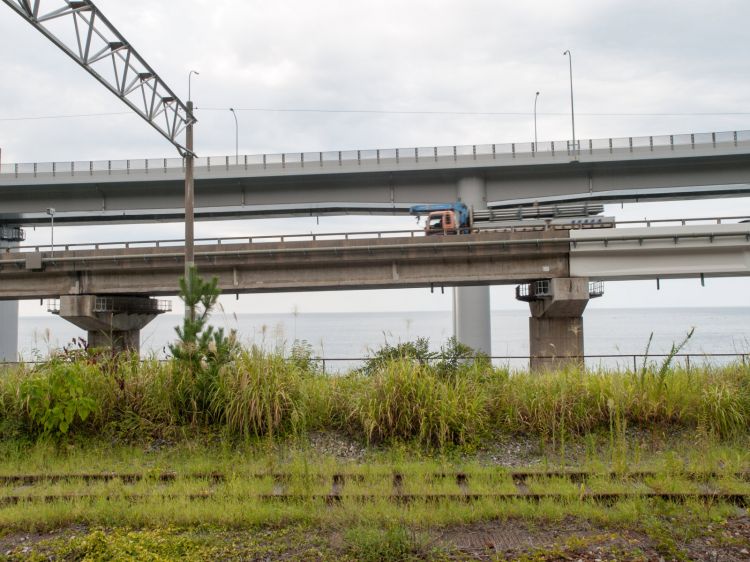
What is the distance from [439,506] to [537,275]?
2280 cm

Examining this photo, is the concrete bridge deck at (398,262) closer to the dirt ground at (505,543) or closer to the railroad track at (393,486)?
the railroad track at (393,486)

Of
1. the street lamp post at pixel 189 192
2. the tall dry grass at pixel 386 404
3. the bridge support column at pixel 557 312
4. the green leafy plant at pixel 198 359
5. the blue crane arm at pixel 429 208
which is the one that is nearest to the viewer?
the tall dry grass at pixel 386 404

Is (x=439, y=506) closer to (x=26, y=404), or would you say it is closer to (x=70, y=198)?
(x=26, y=404)

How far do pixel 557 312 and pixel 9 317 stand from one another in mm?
41425

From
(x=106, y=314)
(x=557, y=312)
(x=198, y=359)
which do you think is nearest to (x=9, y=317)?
(x=106, y=314)

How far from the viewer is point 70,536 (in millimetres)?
5906

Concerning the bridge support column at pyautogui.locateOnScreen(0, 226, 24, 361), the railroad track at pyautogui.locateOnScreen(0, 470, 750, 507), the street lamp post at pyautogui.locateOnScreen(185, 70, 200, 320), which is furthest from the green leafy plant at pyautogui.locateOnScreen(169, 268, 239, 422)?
the bridge support column at pyautogui.locateOnScreen(0, 226, 24, 361)

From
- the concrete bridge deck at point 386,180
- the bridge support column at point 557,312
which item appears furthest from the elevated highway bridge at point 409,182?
the bridge support column at point 557,312

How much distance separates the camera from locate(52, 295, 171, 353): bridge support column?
96.5 feet

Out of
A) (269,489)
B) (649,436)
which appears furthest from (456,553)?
(649,436)

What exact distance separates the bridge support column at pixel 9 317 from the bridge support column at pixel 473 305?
1315 inches

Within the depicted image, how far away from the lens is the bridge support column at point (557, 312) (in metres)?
27.2

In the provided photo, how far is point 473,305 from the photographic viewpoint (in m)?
37.2

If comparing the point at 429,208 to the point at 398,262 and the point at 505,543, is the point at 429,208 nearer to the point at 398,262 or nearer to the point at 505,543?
the point at 398,262
